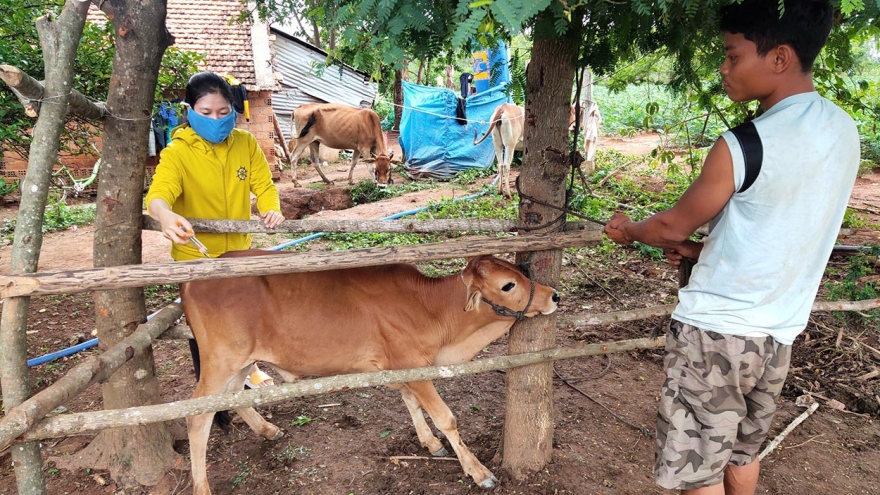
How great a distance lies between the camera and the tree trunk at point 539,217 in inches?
102

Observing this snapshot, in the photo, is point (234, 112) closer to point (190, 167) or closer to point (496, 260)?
point (190, 167)

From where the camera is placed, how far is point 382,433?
3518mm

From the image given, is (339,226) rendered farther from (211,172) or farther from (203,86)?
(203,86)

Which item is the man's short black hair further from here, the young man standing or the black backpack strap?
the black backpack strap

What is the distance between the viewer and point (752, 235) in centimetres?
182

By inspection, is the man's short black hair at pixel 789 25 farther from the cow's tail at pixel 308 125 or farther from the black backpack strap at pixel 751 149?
the cow's tail at pixel 308 125

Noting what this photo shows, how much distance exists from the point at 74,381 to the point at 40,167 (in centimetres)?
90

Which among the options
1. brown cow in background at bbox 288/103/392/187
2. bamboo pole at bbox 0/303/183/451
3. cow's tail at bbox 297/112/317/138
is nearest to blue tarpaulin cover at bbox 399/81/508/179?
brown cow in background at bbox 288/103/392/187

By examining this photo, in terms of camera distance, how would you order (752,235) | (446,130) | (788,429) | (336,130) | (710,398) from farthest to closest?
(336,130) < (446,130) < (788,429) < (710,398) < (752,235)

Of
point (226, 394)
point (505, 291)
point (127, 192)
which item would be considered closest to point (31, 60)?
point (127, 192)

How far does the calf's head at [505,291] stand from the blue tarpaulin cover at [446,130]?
10557 millimetres

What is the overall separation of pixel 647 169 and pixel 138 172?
9954mm

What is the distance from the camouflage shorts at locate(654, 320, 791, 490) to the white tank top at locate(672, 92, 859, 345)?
0.22ft

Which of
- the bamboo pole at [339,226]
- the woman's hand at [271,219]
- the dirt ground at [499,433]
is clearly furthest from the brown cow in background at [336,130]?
the woman's hand at [271,219]
